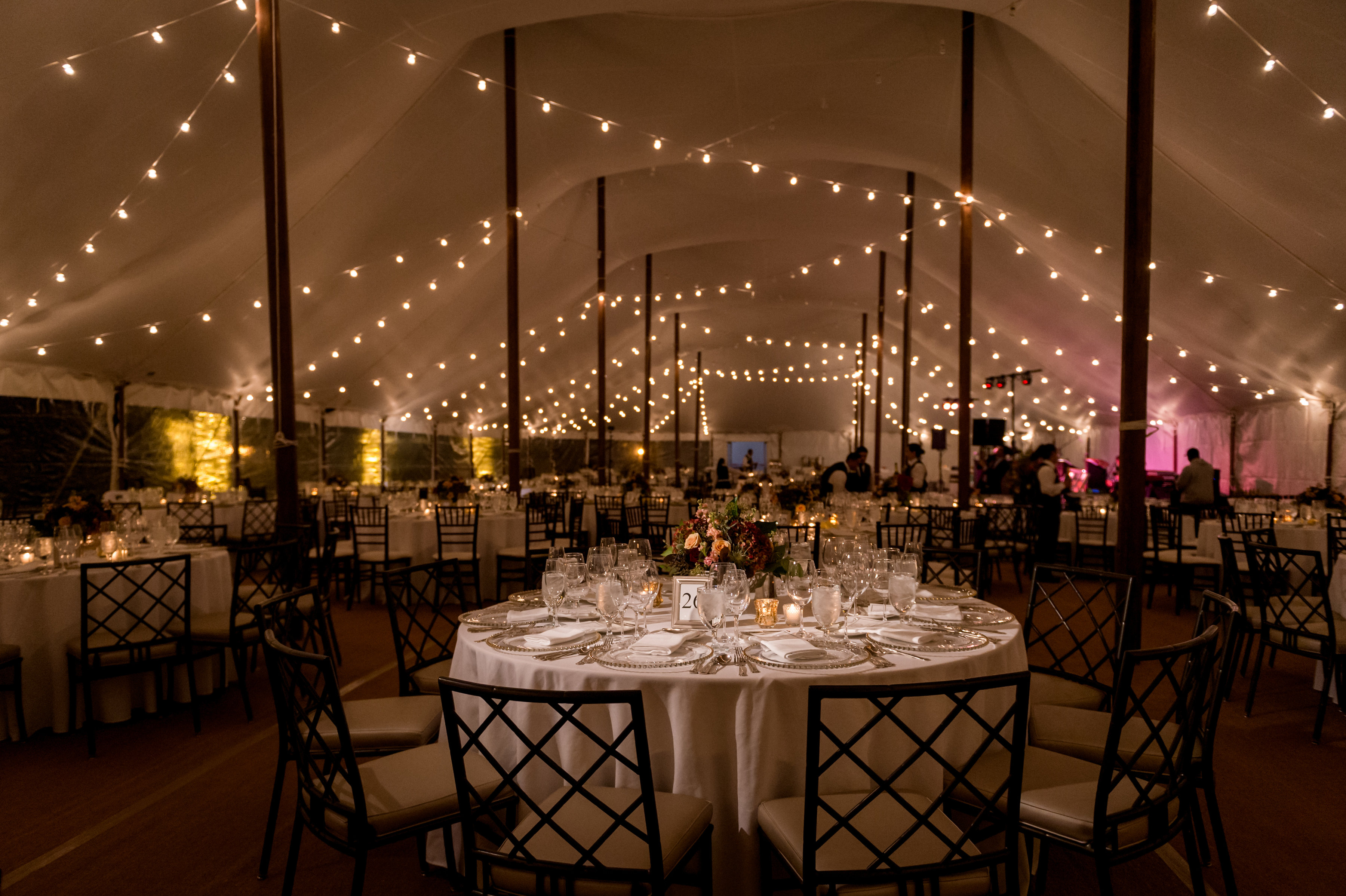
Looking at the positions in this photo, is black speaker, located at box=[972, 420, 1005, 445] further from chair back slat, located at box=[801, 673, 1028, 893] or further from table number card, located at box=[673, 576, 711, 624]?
chair back slat, located at box=[801, 673, 1028, 893]

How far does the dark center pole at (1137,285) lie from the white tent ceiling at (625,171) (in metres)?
1.50

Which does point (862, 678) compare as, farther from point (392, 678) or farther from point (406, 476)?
point (406, 476)

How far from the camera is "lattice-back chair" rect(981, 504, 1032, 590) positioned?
7477mm

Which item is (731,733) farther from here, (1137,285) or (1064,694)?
(1137,285)

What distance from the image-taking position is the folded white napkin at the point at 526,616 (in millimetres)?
2709

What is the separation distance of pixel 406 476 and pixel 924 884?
53.2 ft

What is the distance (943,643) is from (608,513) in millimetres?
7454

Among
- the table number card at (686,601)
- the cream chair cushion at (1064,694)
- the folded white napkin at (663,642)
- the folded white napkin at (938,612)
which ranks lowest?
the cream chair cushion at (1064,694)

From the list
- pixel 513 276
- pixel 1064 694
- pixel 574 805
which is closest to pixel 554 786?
pixel 574 805

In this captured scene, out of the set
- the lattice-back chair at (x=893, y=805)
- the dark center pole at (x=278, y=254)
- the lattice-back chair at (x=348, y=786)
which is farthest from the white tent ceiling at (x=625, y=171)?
the lattice-back chair at (x=893, y=805)

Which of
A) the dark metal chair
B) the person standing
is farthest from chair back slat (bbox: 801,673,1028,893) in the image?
the person standing

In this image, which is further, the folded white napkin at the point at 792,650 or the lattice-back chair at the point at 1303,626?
the lattice-back chair at the point at 1303,626

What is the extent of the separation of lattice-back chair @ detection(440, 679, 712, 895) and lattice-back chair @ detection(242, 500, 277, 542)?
7662 millimetres

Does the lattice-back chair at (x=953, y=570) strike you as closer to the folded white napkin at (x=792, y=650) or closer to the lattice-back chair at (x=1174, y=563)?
the folded white napkin at (x=792, y=650)
